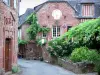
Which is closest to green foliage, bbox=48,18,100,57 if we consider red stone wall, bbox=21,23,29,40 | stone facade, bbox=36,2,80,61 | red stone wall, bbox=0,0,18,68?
stone facade, bbox=36,2,80,61

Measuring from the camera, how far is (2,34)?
65.5 feet

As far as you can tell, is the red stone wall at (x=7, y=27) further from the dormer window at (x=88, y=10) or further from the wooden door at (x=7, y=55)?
the dormer window at (x=88, y=10)

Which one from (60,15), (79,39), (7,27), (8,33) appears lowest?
(79,39)

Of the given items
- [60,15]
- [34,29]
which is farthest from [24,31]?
[60,15]

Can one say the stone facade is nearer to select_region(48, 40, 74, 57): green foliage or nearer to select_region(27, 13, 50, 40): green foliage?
select_region(27, 13, 50, 40): green foliage

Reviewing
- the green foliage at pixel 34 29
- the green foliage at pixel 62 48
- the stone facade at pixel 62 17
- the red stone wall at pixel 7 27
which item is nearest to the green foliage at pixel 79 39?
the green foliage at pixel 62 48

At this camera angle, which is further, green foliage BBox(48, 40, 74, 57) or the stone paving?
green foliage BBox(48, 40, 74, 57)

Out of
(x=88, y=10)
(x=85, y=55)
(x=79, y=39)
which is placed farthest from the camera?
(x=88, y=10)

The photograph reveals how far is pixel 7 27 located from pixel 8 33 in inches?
19.5

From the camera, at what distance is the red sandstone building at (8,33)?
19906 mm

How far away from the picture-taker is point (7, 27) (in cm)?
2131

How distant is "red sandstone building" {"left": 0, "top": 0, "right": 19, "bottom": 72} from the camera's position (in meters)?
19.9

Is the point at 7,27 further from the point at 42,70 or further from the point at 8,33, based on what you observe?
the point at 42,70

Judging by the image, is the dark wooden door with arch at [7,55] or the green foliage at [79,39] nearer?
the dark wooden door with arch at [7,55]
